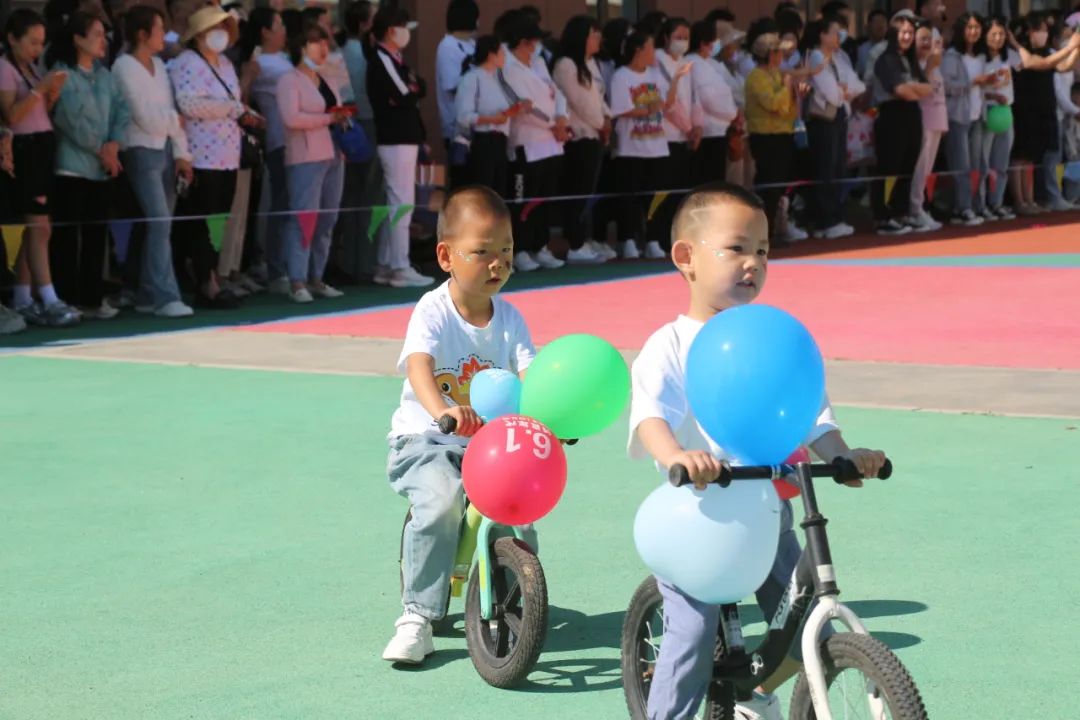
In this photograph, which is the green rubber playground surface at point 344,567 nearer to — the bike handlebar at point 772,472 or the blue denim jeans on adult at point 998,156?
the bike handlebar at point 772,472

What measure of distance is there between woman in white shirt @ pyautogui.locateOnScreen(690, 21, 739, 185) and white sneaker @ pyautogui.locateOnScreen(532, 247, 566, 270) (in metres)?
1.82

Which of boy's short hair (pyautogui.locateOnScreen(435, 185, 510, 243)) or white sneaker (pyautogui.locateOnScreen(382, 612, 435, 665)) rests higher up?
boy's short hair (pyautogui.locateOnScreen(435, 185, 510, 243))

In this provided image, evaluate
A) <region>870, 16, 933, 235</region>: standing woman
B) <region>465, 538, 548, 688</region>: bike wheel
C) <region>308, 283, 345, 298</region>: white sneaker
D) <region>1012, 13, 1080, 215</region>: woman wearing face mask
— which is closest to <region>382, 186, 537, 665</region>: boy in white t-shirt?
<region>465, 538, 548, 688</region>: bike wheel

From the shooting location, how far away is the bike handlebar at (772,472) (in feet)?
10.8

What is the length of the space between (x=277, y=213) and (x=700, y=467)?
1104cm

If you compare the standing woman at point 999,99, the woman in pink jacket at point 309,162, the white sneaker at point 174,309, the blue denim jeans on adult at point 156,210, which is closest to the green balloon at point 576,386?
the blue denim jeans on adult at point 156,210

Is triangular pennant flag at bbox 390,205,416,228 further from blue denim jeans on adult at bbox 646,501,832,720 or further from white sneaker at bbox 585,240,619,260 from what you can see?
blue denim jeans on adult at bbox 646,501,832,720

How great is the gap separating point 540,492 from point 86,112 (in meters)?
8.69

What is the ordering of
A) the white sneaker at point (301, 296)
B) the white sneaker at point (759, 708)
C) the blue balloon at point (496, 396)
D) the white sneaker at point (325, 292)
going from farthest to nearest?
the white sneaker at point (325, 292), the white sneaker at point (301, 296), the blue balloon at point (496, 396), the white sneaker at point (759, 708)

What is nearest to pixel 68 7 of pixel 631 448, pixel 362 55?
pixel 362 55

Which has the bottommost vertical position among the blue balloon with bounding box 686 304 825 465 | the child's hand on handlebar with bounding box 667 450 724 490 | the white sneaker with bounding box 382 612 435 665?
the white sneaker with bounding box 382 612 435 665

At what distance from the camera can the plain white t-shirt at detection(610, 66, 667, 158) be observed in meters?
16.5

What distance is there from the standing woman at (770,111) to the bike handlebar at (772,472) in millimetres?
14373

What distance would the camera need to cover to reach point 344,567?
19.4 feet
